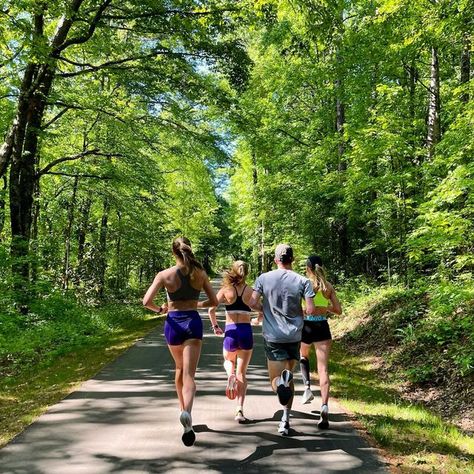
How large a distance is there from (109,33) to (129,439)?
12.5 meters

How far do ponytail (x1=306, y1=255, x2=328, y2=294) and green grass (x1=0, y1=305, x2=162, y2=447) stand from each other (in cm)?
398

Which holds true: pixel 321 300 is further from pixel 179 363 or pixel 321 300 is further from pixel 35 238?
pixel 35 238

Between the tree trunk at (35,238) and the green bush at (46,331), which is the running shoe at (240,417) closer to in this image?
the green bush at (46,331)

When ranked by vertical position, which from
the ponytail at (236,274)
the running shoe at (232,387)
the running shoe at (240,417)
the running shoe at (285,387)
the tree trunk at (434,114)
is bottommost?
the running shoe at (240,417)

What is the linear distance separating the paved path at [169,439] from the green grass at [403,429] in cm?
29

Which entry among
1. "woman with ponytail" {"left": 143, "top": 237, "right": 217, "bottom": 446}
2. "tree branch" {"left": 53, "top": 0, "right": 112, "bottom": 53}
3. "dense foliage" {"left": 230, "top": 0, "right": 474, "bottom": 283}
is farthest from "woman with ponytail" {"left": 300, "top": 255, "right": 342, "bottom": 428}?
"tree branch" {"left": 53, "top": 0, "right": 112, "bottom": 53}

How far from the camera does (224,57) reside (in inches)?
522

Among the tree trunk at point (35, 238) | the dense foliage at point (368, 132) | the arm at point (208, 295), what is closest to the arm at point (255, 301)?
the arm at point (208, 295)

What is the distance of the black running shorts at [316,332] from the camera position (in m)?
5.92

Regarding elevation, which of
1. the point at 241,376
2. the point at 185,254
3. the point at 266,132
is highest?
the point at 266,132

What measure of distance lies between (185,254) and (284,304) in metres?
1.23

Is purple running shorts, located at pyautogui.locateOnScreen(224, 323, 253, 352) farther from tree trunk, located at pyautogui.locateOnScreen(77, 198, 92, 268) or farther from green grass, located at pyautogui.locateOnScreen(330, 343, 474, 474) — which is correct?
tree trunk, located at pyautogui.locateOnScreen(77, 198, 92, 268)

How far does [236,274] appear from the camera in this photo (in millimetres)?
5969

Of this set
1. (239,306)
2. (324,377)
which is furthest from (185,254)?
(324,377)
